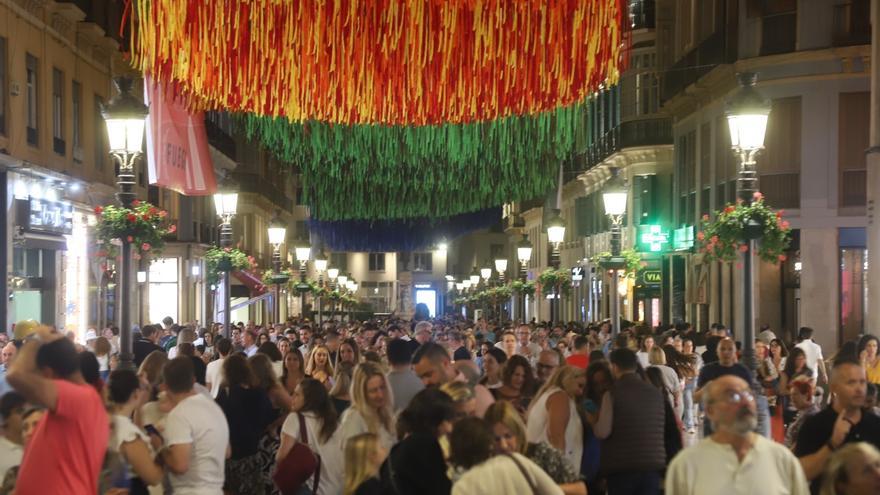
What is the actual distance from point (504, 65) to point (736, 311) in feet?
74.1

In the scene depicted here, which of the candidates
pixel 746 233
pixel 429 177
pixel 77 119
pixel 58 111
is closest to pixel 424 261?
pixel 429 177

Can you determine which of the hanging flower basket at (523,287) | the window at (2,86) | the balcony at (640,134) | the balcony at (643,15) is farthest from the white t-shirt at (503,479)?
the hanging flower basket at (523,287)

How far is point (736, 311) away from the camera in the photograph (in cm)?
3691

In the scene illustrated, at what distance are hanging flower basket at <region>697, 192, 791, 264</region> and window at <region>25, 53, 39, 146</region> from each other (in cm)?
1424

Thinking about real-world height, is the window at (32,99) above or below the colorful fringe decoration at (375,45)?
above

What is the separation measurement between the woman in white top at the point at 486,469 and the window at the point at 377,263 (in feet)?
465

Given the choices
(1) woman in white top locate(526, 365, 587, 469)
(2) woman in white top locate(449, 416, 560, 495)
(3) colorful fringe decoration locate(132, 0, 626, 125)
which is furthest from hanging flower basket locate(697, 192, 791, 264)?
(2) woman in white top locate(449, 416, 560, 495)

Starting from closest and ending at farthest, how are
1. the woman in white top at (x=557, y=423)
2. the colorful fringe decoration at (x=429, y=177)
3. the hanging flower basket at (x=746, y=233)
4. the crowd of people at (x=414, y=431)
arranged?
the crowd of people at (x=414, y=431), the woman in white top at (x=557, y=423), the hanging flower basket at (x=746, y=233), the colorful fringe decoration at (x=429, y=177)

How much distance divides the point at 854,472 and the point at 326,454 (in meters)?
4.72

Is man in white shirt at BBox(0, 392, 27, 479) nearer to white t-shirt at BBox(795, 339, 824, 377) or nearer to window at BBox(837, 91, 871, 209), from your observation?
white t-shirt at BBox(795, 339, 824, 377)

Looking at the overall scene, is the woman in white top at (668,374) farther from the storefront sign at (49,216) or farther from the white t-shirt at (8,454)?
the storefront sign at (49,216)

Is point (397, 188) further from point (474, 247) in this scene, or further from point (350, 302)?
point (474, 247)

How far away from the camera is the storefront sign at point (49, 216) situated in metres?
29.8

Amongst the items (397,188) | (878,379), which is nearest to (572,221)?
(397,188)
